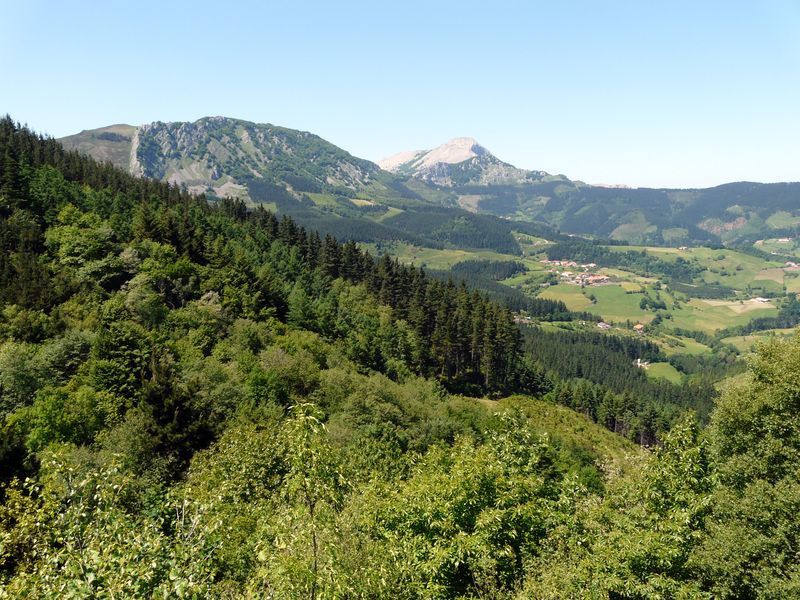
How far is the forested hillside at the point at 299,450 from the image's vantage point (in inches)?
524

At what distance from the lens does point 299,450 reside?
12.3 metres

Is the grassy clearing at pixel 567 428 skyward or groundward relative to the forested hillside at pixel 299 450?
groundward

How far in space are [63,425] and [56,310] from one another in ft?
80.8

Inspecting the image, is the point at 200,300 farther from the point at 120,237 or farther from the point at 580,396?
the point at 580,396

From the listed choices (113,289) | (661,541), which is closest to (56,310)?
(113,289)

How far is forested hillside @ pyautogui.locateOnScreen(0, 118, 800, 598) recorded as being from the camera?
43.7 feet

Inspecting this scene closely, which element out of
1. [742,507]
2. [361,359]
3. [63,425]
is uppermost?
[742,507]

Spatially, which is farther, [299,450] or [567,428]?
[567,428]

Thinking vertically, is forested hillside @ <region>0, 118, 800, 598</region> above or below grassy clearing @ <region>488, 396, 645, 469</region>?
above

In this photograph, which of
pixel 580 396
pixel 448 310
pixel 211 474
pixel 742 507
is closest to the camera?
pixel 742 507

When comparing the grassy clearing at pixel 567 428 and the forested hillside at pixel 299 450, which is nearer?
the forested hillside at pixel 299 450

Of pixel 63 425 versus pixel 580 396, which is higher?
pixel 63 425

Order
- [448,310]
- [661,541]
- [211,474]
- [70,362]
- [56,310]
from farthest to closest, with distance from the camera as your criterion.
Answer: [448,310] → [56,310] → [70,362] → [211,474] → [661,541]

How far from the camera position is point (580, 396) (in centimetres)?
12744
